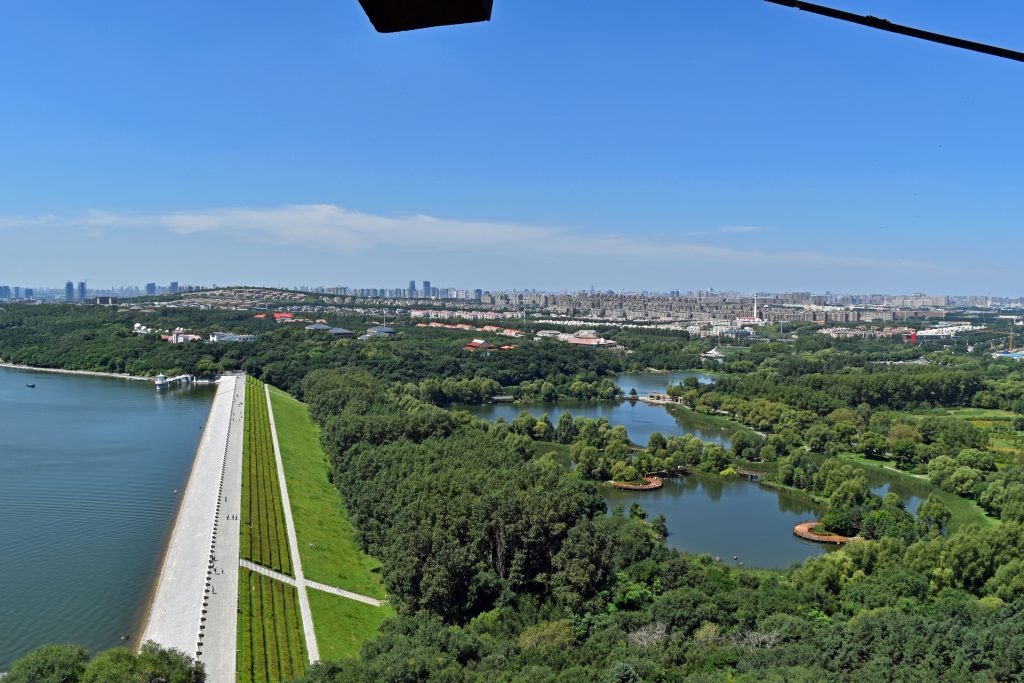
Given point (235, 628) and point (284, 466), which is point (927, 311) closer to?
point (284, 466)

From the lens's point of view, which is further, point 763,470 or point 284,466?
point 763,470

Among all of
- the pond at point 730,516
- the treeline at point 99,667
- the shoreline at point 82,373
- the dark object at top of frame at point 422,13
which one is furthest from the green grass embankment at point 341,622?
the shoreline at point 82,373

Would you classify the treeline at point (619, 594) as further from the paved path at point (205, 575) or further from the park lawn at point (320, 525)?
the paved path at point (205, 575)

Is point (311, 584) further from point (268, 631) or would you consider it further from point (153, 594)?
point (153, 594)

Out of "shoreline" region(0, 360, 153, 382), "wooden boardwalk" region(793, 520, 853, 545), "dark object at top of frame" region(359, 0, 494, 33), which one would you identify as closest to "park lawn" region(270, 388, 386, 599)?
"wooden boardwalk" region(793, 520, 853, 545)

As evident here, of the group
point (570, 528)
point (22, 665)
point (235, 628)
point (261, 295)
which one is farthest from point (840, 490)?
point (261, 295)

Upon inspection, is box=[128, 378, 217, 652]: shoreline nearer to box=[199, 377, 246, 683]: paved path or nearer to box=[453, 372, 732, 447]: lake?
box=[199, 377, 246, 683]: paved path
